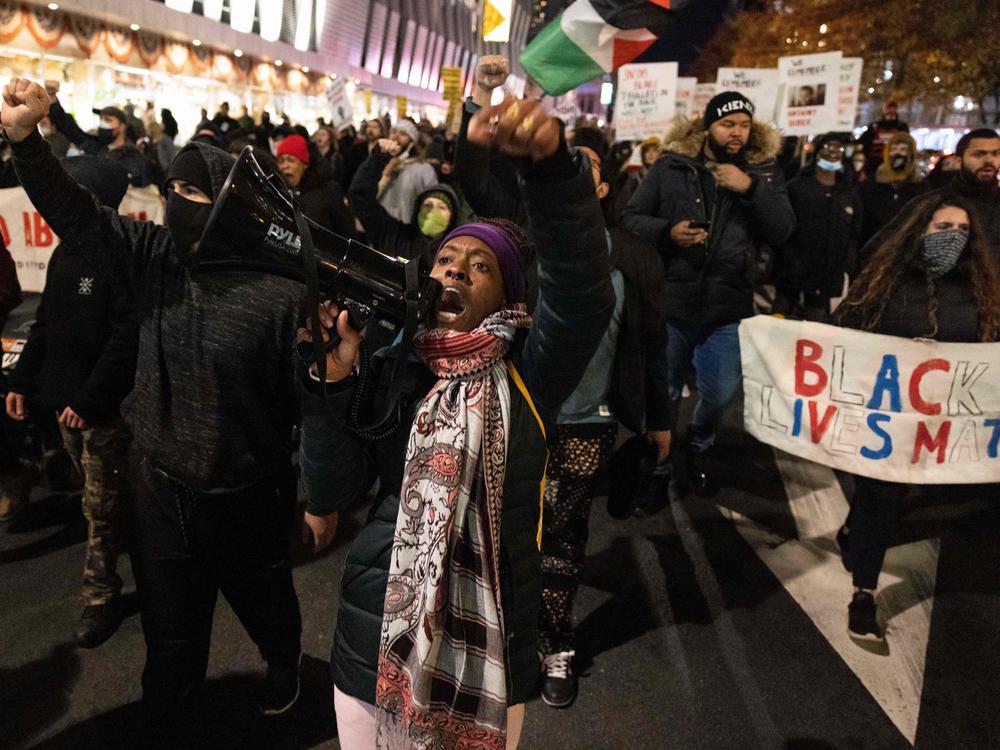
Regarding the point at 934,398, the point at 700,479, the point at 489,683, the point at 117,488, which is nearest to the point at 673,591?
the point at 700,479

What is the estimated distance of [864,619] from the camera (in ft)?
10.9

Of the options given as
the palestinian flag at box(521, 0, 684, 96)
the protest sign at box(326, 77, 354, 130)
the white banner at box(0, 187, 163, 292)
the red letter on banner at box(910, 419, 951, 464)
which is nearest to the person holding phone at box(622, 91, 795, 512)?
the red letter on banner at box(910, 419, 951, 464)

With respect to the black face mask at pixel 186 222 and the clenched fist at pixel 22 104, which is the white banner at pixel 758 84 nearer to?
the black face mask at pixel 186 222

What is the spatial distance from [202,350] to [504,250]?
1007mm

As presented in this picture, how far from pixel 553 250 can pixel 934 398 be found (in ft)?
9.15

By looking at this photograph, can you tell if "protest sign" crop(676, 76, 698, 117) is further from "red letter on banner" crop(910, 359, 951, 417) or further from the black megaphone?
the black megaphone

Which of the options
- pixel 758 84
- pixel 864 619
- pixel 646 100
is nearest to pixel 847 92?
pixel 758 84

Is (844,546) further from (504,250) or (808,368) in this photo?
(504,250)

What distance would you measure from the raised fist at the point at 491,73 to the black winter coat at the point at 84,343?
5.08 ft

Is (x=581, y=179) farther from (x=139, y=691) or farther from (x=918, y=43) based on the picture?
(x=918, y=43)

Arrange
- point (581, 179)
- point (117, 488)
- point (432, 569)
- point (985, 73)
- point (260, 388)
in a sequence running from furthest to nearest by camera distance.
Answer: point (985, 73), point (117, 488), point (260, 388), point (432, 569), point (581, 179)

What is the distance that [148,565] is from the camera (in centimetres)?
233

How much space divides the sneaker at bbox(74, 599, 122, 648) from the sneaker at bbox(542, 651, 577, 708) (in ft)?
6.25

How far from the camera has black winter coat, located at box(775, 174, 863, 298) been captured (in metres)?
6.56
